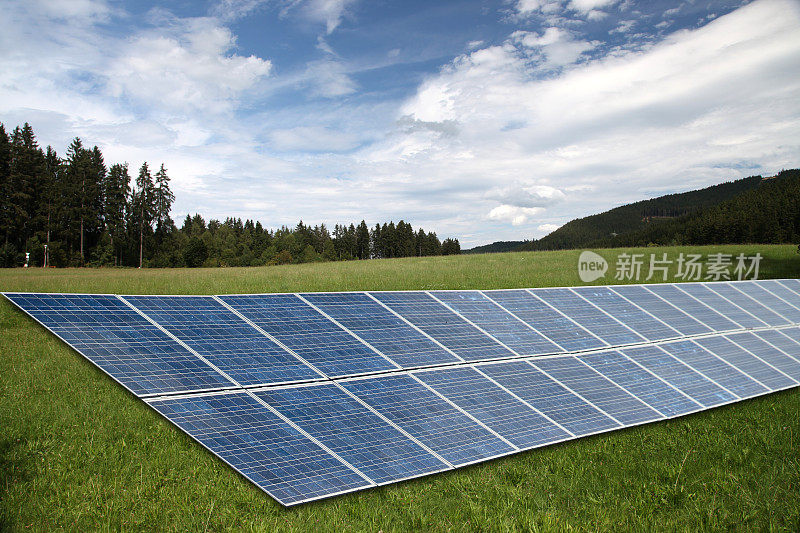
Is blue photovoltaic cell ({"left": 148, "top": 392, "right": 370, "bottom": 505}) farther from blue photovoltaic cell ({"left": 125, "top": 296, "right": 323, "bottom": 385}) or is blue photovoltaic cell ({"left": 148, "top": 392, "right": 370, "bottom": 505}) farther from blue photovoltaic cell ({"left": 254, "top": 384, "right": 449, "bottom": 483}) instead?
blue photovoltaic cell ({"left": 125, "top": 296, "right": 323, "bottom": 385})

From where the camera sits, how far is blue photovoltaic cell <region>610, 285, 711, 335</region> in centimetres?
1350

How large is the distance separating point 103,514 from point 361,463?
3.10 m

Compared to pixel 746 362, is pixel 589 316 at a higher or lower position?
higher

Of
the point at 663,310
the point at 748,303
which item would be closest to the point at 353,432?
the point at 663,310

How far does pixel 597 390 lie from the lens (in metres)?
9.20

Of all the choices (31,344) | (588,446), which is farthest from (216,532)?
(31,344)

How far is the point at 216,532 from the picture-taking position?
5.13 metres

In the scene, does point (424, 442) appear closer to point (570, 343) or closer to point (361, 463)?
point (361, 463)

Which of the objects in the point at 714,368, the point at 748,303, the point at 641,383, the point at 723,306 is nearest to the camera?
the point at 641,383

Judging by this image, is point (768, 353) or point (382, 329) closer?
point (382, 329)

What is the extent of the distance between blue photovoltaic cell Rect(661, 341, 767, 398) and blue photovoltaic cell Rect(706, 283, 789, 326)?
5.90 meters

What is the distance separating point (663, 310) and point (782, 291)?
979 cm

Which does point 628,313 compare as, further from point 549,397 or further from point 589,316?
point 549,397

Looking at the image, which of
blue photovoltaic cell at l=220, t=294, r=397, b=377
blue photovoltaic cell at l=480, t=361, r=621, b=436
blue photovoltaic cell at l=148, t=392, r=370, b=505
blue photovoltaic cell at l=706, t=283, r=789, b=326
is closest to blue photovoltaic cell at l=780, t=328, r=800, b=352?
blue photovoltaic cell at l=706, t=283, r=789, b=326
